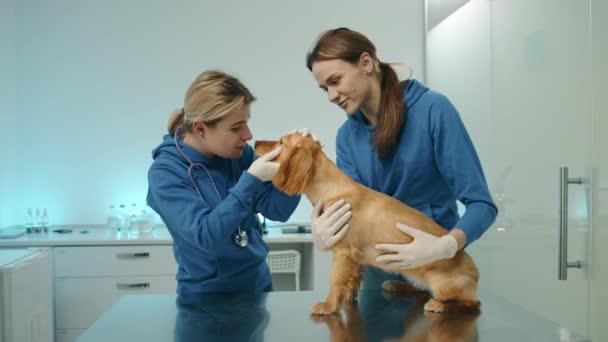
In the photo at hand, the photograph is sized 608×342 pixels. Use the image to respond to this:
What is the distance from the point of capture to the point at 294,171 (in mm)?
1374

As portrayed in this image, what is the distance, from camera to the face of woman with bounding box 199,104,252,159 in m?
1.63

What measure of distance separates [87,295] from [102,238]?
0.35 meters

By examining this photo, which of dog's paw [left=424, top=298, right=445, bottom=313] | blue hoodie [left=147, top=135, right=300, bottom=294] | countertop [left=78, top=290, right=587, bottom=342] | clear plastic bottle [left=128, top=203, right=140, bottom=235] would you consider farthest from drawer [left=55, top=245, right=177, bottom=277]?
dog's paw [left=424, top=298, right=445, bottom=313]

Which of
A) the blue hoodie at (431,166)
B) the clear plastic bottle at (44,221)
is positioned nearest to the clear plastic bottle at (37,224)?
the clear plastic bottle at (44,221)

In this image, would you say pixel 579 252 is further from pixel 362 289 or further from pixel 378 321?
pixel 378 321

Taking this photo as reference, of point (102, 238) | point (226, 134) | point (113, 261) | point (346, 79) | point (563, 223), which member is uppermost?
point (346, 79)

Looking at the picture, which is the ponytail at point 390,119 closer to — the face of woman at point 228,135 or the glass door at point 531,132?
the face of woman at point 228,135

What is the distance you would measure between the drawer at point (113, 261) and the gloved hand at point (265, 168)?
7.37 ft

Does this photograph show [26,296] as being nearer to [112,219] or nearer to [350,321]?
[112,219]

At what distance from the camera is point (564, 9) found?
2461 millimetres

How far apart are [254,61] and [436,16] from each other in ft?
4.35

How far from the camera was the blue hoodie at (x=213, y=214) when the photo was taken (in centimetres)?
144

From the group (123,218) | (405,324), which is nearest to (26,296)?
(123,218)

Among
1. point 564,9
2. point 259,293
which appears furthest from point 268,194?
point 564,9
